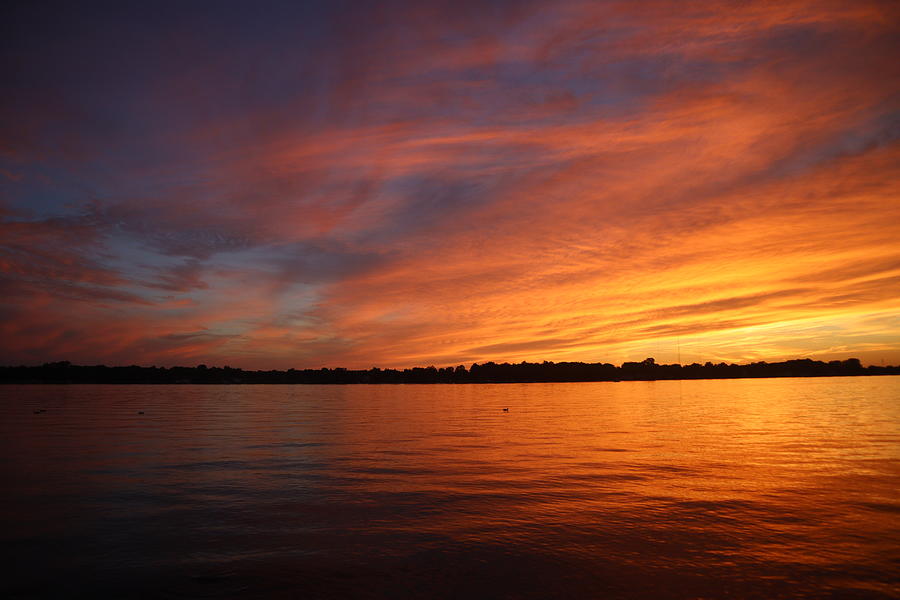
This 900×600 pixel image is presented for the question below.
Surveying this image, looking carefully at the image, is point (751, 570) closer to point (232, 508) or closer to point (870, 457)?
point (232, 508)

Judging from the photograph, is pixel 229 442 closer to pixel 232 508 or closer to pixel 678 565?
pixel 232 508

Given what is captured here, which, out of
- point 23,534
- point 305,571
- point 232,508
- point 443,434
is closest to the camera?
point 305,571

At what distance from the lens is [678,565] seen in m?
13.0

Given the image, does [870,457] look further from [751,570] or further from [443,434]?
[443,434]

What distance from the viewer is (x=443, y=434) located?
4591 centimetres

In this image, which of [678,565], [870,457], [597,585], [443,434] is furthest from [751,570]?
[443,434]

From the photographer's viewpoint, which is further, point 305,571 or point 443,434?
point 443,434

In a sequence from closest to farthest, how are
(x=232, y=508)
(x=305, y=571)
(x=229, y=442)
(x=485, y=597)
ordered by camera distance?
1. (x=485, y=597)
2. (x=305, y=571)
3. (x=232, y=508)
4. (x=229, y=442)

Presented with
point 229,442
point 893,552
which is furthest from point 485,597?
point 229,442

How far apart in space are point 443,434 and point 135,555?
33.2 metres

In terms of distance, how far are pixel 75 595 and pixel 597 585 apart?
11078mm

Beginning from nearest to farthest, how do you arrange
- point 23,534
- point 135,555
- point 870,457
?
1. point 135,555
2. point 23,534
3. point 870,457

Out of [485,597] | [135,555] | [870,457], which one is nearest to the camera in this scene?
[485,597]

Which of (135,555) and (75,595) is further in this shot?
(135,555)
